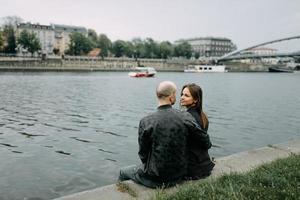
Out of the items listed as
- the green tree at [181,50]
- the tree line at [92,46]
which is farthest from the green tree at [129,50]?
the green tree at [181,50]

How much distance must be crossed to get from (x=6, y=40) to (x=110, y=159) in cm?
13097

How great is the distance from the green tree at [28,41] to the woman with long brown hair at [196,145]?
129372mm

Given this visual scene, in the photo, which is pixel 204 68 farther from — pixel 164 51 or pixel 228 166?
pixel 228 166

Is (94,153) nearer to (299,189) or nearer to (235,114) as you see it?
(299,189)

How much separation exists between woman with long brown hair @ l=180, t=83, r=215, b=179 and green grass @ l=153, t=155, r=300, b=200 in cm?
35

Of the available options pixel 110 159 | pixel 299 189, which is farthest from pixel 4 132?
pixel 299 189

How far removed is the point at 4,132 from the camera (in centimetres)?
1678

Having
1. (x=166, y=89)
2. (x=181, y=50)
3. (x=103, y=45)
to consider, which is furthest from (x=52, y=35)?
(x=166, y=89)

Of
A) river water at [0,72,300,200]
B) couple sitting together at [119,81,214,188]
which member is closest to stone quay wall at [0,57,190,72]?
river water at [0,72,300,200]

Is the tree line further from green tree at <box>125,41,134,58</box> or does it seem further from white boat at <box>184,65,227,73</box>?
white boat at <box>184,65,227,73</box>

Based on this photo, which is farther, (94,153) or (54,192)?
(94,153)

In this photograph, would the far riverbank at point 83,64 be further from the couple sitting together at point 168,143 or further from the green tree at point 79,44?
the couple sitting together at point 168,143

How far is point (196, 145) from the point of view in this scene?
653 centimetres

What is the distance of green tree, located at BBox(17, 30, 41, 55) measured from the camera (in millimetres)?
127556
